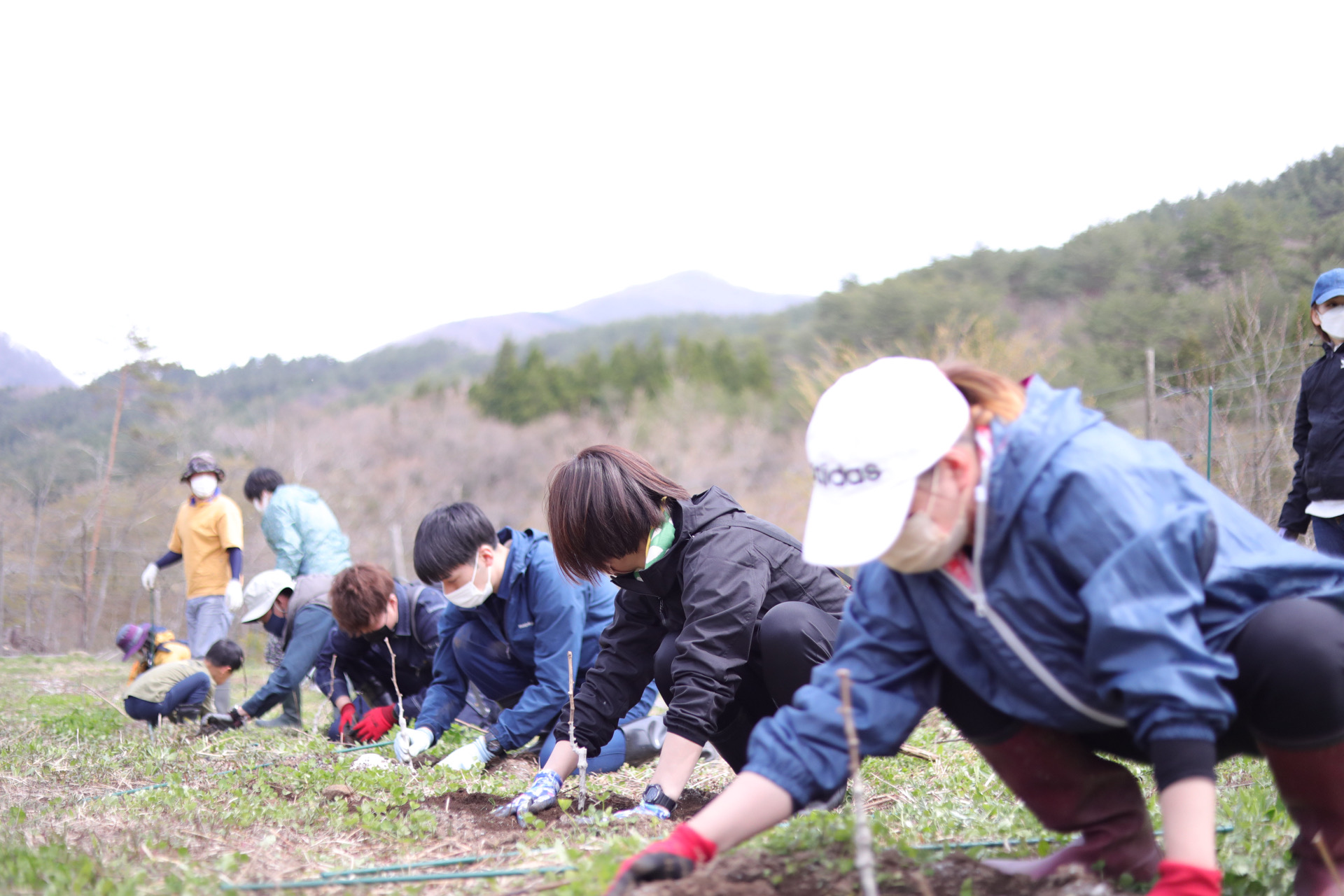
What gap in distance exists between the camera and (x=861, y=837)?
1382 mm

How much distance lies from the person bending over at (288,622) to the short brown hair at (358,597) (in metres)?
0.62

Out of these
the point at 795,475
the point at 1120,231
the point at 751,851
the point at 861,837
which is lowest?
the point at 795,475

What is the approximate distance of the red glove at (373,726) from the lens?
4680mm

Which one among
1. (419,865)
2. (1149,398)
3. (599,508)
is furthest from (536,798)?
(1149,398)

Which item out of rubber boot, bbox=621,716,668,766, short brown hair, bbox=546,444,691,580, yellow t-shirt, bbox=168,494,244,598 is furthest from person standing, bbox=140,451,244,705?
short brown hair, bbox=546,444,691,580

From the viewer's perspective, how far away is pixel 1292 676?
60.7 inches

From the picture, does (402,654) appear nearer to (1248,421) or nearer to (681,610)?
(681,610)

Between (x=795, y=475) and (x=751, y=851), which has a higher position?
(x=751, y=851)

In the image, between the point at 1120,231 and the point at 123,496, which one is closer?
the point at 123,496

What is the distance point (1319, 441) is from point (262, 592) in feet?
16.7

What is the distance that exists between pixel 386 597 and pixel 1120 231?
27.5 meters

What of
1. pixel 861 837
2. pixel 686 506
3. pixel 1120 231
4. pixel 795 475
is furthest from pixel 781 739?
pixel 1120 231

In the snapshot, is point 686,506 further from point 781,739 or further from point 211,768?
point 211,768

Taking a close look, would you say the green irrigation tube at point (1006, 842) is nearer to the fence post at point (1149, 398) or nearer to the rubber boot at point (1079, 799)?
the rubber boot at point (1079, 799)
